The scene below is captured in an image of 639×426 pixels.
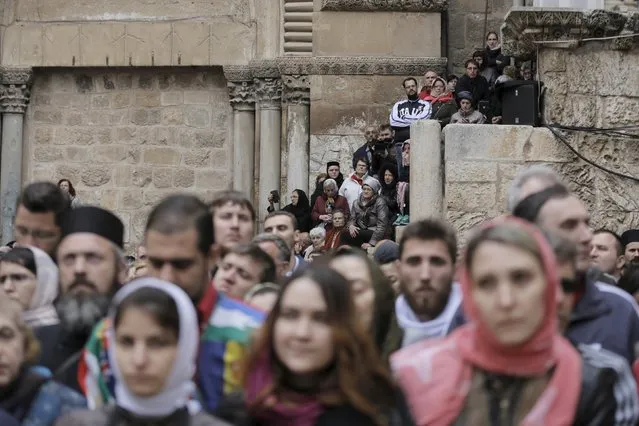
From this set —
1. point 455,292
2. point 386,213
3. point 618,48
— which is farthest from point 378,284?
point 386,213

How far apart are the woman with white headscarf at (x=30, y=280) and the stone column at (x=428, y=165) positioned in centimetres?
529

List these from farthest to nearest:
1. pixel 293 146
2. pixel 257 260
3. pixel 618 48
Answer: pixel 293 146 < pixel 618 48 < pixel 257 260

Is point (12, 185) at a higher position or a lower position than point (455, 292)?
higher

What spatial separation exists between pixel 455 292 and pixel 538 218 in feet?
2.29

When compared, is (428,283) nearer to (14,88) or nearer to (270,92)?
(270,92)

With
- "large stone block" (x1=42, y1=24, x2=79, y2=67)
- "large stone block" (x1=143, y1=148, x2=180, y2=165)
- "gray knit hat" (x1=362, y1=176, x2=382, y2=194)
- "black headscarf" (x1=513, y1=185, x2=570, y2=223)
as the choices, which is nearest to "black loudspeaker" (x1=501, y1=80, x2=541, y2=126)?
"gray knit hat" (x1=362, y1=176, x2=382, y2=194)

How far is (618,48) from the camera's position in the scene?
10633 millimetres

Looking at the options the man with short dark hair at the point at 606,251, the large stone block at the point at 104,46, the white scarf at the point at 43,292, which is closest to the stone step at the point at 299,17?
the large stone block at the point at 104,46

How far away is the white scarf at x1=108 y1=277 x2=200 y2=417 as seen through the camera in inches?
171

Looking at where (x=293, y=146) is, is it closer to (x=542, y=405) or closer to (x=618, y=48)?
(x=618, y=48)

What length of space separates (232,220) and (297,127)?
12.0 m

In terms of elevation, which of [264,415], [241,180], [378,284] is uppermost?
[241,180]

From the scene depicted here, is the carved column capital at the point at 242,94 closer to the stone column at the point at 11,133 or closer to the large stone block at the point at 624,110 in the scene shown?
the stone column at the point at 11,133

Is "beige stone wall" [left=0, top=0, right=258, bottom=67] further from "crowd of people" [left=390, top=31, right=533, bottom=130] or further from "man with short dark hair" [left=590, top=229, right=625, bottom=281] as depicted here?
"man with short dark hair" [left=590, top=229, right=625, bottom=281]
